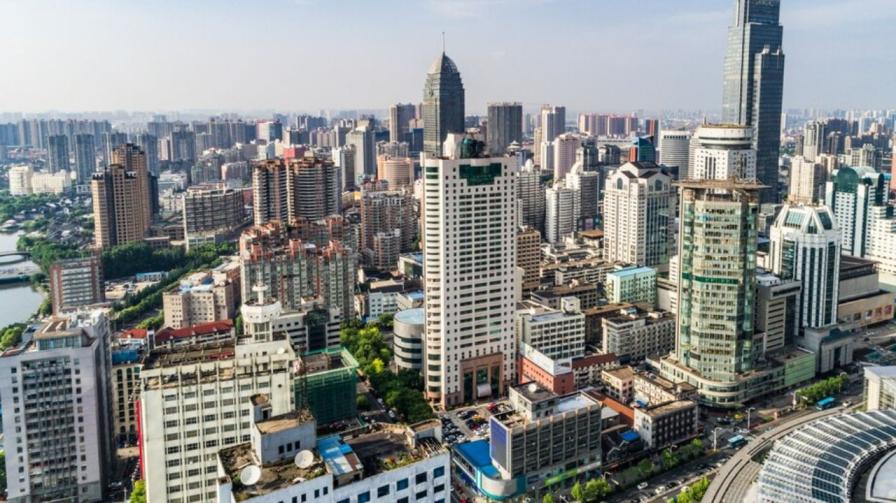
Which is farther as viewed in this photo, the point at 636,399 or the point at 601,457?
the point at 636,399

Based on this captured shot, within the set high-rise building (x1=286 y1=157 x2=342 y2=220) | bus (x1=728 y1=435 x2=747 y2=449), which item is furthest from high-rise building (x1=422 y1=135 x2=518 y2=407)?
high-rise building (x1=286 y1=157 x2=342 y2=220)

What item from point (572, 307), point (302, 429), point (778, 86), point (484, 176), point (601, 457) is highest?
point (778, 86)

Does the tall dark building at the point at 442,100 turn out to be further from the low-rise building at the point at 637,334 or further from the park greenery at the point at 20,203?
the low-rise building at the point at 637,334

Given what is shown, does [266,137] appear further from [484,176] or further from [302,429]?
[302,429]

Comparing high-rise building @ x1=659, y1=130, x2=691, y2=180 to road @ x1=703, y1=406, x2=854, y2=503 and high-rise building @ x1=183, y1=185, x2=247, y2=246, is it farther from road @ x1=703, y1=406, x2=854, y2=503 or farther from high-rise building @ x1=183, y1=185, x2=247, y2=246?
road @ x1=703, y1=406, x2=854, y2=503

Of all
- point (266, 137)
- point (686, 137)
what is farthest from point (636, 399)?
point (266, 137)

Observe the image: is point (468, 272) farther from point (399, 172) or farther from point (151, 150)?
point (151, 150)
